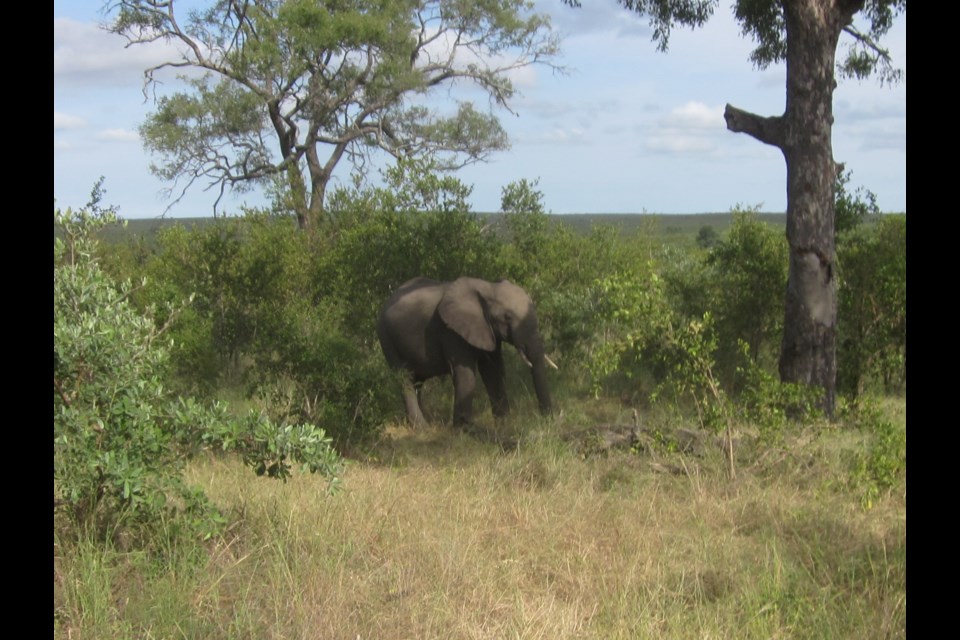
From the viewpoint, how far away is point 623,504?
6602mm

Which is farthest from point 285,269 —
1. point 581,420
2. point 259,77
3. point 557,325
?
point 259,77

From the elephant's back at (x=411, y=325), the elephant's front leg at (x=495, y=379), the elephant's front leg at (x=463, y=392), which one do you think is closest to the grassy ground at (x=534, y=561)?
the elephant's front leg at (x=463, y=392)

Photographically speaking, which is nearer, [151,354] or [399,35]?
[151,354]

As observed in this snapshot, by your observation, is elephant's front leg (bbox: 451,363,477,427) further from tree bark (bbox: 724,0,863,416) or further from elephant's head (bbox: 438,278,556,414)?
tree bark (bbox: 724,0,863,416)

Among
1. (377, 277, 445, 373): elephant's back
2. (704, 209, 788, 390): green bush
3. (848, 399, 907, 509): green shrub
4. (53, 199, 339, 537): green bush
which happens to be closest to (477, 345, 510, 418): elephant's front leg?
(377, 277, 445, 373): elephant's back

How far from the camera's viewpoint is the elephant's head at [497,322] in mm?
11008

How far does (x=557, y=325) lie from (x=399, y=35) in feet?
42.9

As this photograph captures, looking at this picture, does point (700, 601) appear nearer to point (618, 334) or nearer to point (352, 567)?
point (352, 567)

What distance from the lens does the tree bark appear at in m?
9.16

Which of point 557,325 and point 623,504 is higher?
point 557,325

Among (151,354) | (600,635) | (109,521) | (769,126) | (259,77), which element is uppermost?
(259,77)

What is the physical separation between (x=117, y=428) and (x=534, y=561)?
2.33 meters

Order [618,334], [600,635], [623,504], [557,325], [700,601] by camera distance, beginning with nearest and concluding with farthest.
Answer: [600,635] < [700,601] < [623,504] < [618,334] < [557,325]

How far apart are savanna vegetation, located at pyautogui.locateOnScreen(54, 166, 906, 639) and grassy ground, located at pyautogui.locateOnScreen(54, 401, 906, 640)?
0.06 feet
